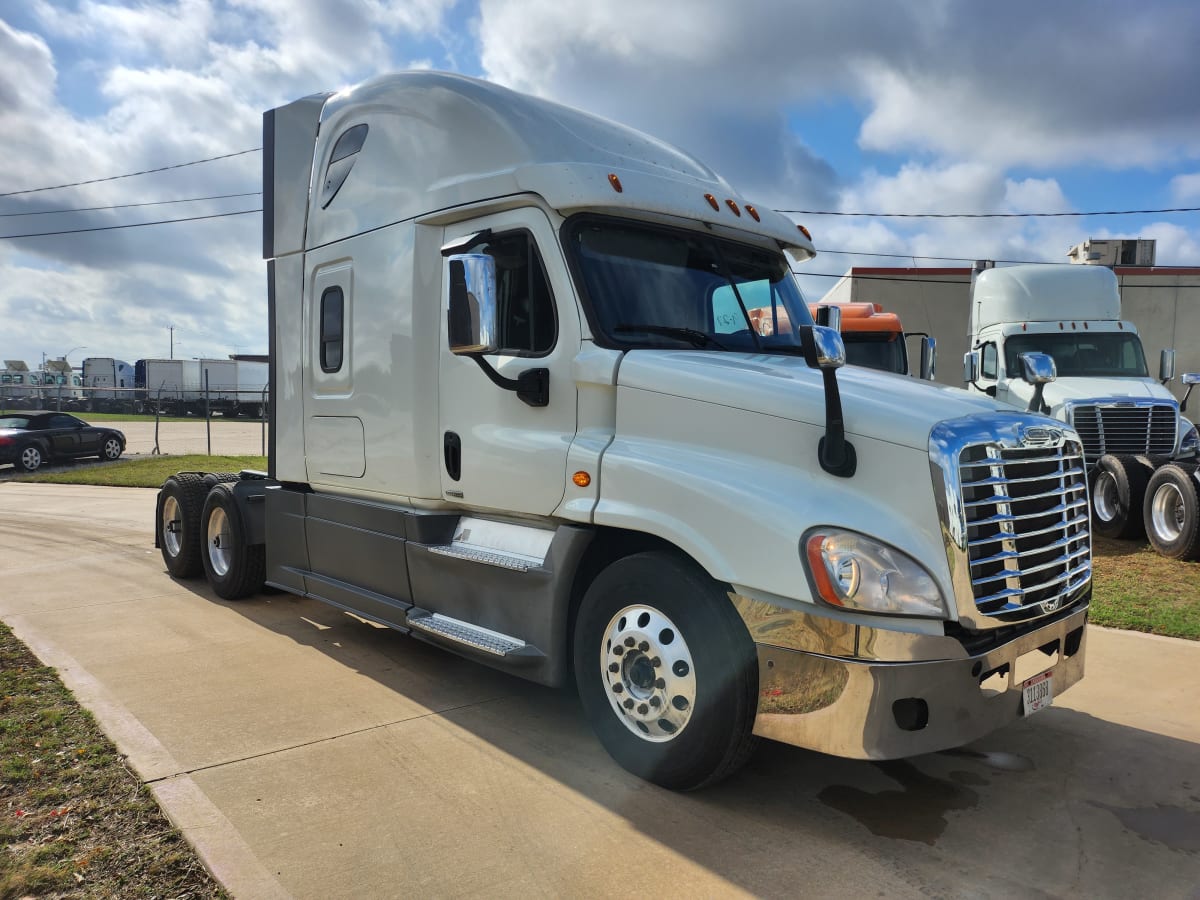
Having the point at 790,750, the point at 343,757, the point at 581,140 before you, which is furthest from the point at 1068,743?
the point at 581,140

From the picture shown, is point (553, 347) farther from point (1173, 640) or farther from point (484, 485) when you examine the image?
point (1173, 640)

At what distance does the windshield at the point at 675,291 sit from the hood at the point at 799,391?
0.19 meters

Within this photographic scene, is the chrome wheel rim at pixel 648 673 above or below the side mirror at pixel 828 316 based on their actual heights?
below

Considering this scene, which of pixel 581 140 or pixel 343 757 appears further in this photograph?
pixel 581 140

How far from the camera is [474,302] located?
4039 millimetres

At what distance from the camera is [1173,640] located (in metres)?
6.15

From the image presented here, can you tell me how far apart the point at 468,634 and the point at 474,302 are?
174cm

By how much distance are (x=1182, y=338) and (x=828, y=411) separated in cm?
2715

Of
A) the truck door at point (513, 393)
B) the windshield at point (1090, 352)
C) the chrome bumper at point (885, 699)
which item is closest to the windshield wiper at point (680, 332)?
the truck door at point (513, 393)

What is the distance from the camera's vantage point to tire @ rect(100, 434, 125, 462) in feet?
A: 71.4

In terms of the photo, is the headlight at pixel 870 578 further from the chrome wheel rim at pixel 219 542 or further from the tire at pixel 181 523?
the tire at pixel 181 523

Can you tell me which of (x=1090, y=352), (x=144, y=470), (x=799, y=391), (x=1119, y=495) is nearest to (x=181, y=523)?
(x=799, y=391)

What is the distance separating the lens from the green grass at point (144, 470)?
57.5 feet

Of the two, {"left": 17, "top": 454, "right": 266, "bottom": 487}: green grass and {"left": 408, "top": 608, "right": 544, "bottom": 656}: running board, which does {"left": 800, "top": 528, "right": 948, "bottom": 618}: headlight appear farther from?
{"left": 17, "top": 454, "right": 266, "bottom": 487}: green grass
